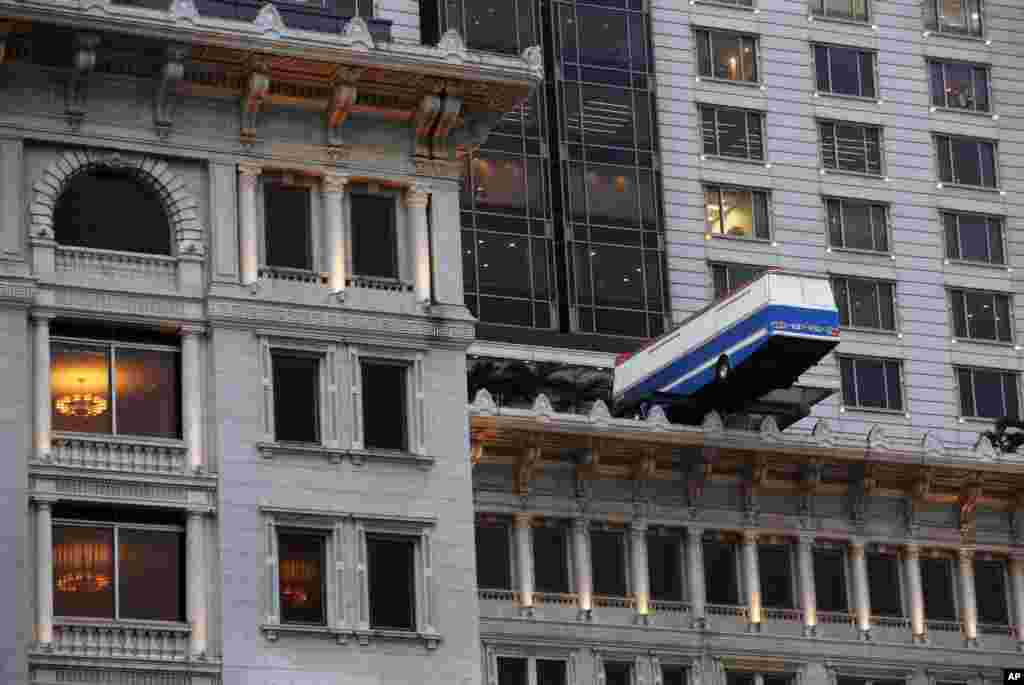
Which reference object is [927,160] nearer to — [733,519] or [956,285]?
[956,285]

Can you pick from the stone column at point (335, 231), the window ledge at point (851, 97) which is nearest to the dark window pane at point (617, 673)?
the stone column at point (335, 231)

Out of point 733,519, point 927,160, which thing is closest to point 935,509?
point 733,519

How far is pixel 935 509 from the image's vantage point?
101000 millimetres

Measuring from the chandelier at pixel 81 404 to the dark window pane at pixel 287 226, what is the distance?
17.8ft

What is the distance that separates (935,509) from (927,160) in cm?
1647

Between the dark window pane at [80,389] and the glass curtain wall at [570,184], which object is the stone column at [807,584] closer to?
the glass curtain wall at [570,184]

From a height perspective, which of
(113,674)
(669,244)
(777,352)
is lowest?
(113,674)

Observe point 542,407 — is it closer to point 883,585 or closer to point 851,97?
point 883,585

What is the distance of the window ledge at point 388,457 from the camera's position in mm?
71000

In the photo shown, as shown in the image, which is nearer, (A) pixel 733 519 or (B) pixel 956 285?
(A) pixel 733 519

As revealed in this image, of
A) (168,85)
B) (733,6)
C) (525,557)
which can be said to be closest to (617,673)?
(525,557)

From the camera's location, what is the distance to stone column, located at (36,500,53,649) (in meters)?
66.6

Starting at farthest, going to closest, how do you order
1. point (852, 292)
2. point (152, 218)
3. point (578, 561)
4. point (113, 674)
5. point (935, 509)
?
point (852, 292) → point (935, 509) → point (578, 561) → point (152, 218) → point (113, 674)

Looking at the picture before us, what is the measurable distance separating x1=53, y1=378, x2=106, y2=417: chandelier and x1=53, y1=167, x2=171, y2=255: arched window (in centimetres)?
340
